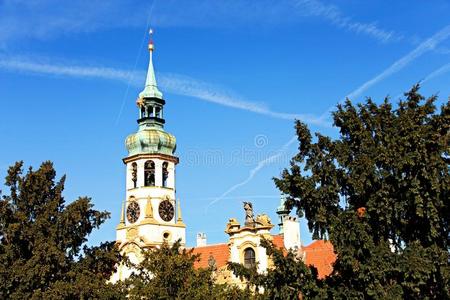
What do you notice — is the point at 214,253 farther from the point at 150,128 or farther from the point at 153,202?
the point at 150,128

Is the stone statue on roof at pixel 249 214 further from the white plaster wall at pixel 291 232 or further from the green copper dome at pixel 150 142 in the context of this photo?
the green copper dome at pixel 150 142

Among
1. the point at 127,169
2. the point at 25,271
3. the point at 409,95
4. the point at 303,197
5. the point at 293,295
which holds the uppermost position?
the point at 127,169

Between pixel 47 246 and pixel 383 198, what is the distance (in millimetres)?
14621

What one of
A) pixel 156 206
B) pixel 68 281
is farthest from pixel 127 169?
pixel 68 281

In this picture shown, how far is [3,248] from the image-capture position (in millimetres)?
29766

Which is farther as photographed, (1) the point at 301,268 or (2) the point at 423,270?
(1) the point at 301,268

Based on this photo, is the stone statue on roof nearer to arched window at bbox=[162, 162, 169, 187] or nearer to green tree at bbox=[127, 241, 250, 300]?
arched window at bbox=[162, 162, 169, 187]

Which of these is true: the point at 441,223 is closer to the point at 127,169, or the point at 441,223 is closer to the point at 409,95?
the point at 409,95

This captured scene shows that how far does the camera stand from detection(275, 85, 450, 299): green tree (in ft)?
78.9

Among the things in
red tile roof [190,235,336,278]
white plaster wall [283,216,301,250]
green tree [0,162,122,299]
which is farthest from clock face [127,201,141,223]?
green tree [0,162,122,299]

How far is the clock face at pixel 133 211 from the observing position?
58809 millimetres

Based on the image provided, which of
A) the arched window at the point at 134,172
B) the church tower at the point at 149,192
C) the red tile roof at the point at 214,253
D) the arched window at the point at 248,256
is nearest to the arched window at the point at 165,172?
the church tower at the point at 149,192

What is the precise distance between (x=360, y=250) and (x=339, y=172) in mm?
3472

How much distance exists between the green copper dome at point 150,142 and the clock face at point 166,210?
4.67m
